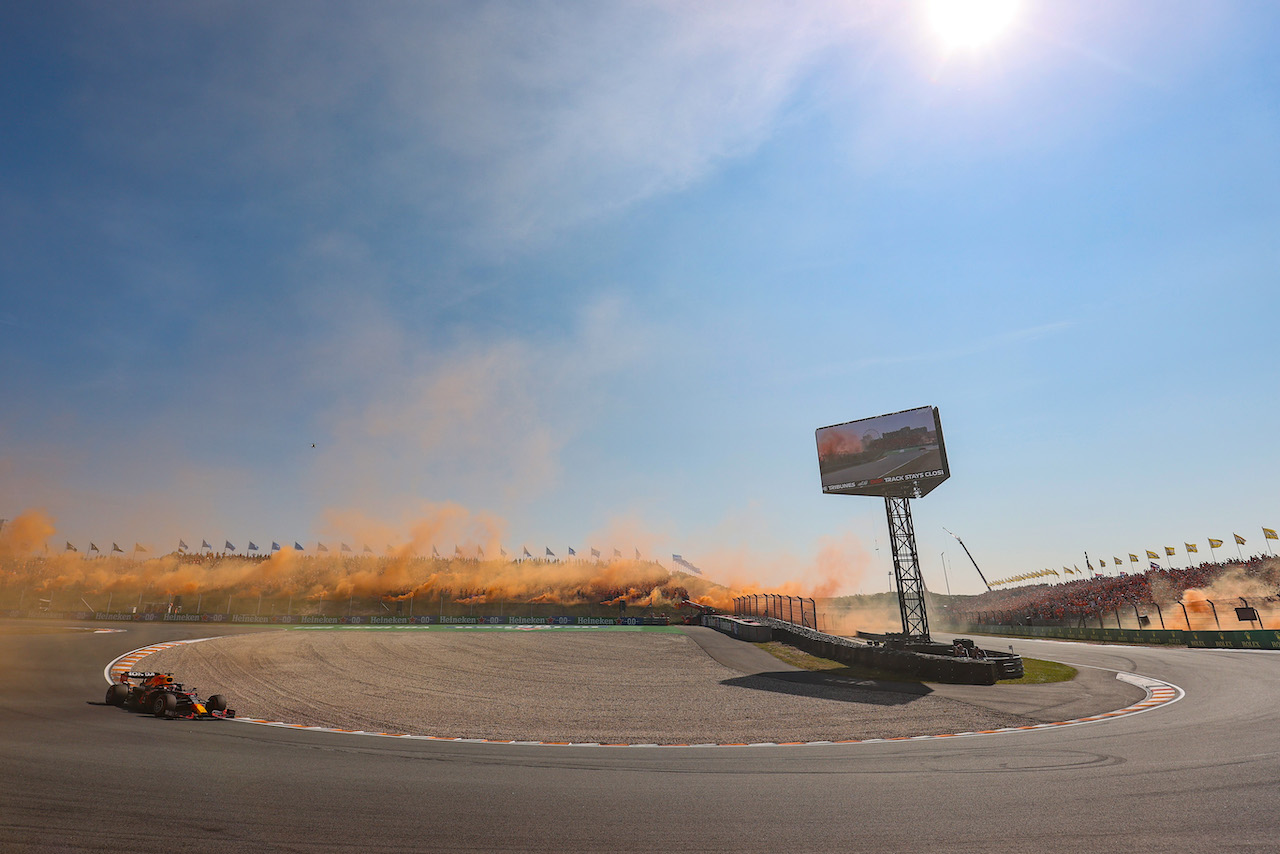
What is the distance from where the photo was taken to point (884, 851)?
6.46 metres

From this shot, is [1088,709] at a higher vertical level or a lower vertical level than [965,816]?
lower

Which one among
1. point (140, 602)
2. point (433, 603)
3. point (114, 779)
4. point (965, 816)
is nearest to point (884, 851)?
point (965, 816)

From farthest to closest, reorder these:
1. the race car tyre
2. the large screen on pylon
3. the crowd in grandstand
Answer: the crowd in grandstand
the large screen on pylon
the race car tyre

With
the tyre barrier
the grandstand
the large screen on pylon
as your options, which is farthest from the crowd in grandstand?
the tyre barrier

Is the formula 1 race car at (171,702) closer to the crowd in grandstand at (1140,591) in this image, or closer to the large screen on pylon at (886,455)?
the large screen on pylon at (886,455)

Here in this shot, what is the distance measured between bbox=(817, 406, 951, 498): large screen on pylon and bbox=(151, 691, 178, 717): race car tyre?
30.4 metres

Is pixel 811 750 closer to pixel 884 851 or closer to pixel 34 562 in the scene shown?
pixel 884 851

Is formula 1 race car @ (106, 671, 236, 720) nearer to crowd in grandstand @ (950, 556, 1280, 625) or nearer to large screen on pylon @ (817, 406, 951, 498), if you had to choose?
large screen on pylon @ (817, 406, 951, 498)

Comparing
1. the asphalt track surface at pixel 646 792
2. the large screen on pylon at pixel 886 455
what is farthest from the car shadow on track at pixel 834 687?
the large screen on pylon at pixel 886 455

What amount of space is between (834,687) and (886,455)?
48.1 ft

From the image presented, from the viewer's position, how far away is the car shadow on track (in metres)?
19.4

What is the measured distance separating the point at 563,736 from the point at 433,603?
113m

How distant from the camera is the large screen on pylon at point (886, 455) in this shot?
3111cm

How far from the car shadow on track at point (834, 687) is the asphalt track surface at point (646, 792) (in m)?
6.11
